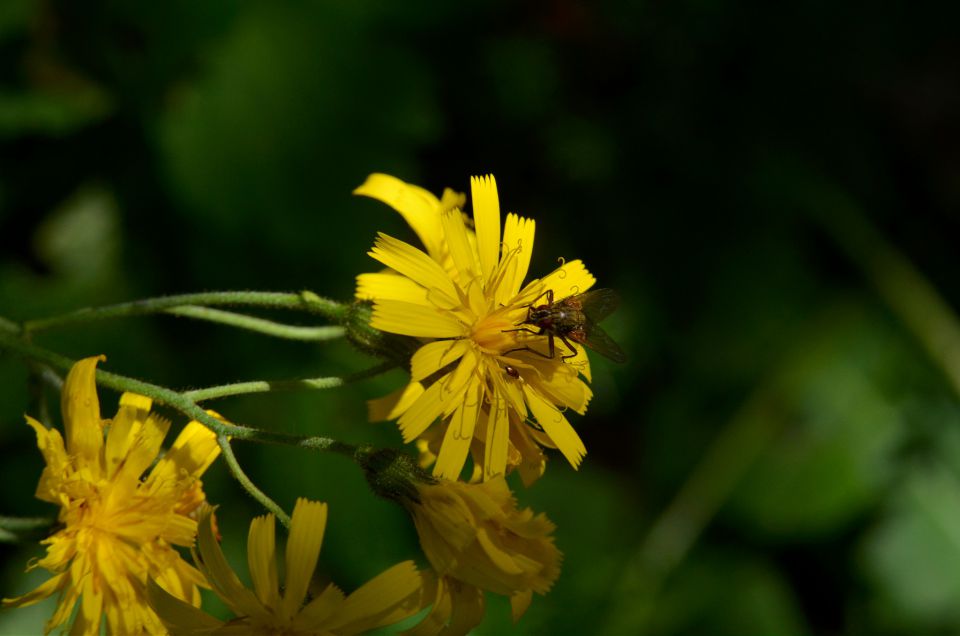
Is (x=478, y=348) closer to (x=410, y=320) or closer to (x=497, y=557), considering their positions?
(x=410, y=320)

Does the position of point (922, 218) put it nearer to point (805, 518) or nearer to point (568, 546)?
point (805, 518)

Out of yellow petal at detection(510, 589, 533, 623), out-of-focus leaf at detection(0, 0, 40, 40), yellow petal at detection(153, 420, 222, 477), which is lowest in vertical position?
yellow petal at detection(153, 420, 222, 477)

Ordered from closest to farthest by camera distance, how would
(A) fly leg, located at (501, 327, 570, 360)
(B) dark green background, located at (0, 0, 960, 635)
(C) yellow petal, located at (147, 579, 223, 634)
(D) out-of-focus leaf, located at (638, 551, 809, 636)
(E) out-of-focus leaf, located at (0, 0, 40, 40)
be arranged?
(C) yellow petal, located at (147, 579, 223, 634) → (A) fly leg, located at (501, 327, 570, 360) → (E) out-of-focus leaf, located at (0, 0, 40, 40) → (B) dark green background, located at (0, 0, 960, 635) → (D) out-of-focus leaf, located at (638, 551, 809, 636)

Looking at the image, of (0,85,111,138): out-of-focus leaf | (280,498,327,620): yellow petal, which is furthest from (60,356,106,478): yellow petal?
(0,85,111,138): out-of-focus leaf

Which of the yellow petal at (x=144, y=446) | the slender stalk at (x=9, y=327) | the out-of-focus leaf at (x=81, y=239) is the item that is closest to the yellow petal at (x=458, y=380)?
the yellow petal at (x=144, y=446)

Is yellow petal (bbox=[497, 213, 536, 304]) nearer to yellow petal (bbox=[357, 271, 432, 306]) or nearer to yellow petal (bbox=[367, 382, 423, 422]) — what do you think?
yellow petal (bbox=[357, 271, 432, 306])

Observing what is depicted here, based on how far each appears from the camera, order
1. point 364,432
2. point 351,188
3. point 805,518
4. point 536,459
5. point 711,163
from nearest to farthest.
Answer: point 536,459, point 364,432, point 351,188, point 805,518, point 711,163

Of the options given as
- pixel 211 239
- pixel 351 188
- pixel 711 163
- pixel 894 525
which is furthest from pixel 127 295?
pixel 894 525
